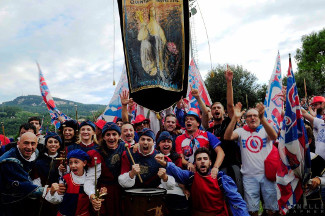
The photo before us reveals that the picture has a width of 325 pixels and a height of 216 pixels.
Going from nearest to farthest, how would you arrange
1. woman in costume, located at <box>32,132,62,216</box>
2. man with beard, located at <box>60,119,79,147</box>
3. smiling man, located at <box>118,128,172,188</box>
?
smiling man, located at <box>118,128,172,188</box>
woman in costume, located at <box>32,132,62,216</box>
man with beard, located at <box>60,119,79,147</box>

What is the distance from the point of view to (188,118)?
4652mm

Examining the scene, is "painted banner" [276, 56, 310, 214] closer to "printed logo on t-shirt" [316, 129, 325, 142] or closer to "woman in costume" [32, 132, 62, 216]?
"printed logo on t-shirt" [316, 129, 325, 142]

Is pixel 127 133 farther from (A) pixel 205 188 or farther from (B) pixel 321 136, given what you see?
(B) pixel 321 136

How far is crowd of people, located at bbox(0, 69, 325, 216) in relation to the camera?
3.63 meters

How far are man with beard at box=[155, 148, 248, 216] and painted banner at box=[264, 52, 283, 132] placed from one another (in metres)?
3.04

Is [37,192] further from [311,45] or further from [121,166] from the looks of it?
[311,45]


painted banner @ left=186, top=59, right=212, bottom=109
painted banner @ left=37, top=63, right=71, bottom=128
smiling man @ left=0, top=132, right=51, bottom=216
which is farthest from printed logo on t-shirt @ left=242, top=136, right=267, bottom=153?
painted banner @ left=37, top=63, right=71, bottom=128

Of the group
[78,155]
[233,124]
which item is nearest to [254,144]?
[233,124]

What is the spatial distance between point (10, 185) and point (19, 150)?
0.59 m

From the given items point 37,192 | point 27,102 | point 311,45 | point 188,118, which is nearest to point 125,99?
point 188,118

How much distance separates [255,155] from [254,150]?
3.3 inches

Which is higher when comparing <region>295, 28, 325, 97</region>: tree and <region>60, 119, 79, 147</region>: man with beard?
<region>295, 28, 325, 97</region>: tree

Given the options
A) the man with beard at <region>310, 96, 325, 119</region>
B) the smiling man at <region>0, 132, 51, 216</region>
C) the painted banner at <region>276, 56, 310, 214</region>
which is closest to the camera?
the smiling man at <region>0, 132, 51, 216</region>

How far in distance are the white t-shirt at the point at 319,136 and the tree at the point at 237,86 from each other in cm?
2442
